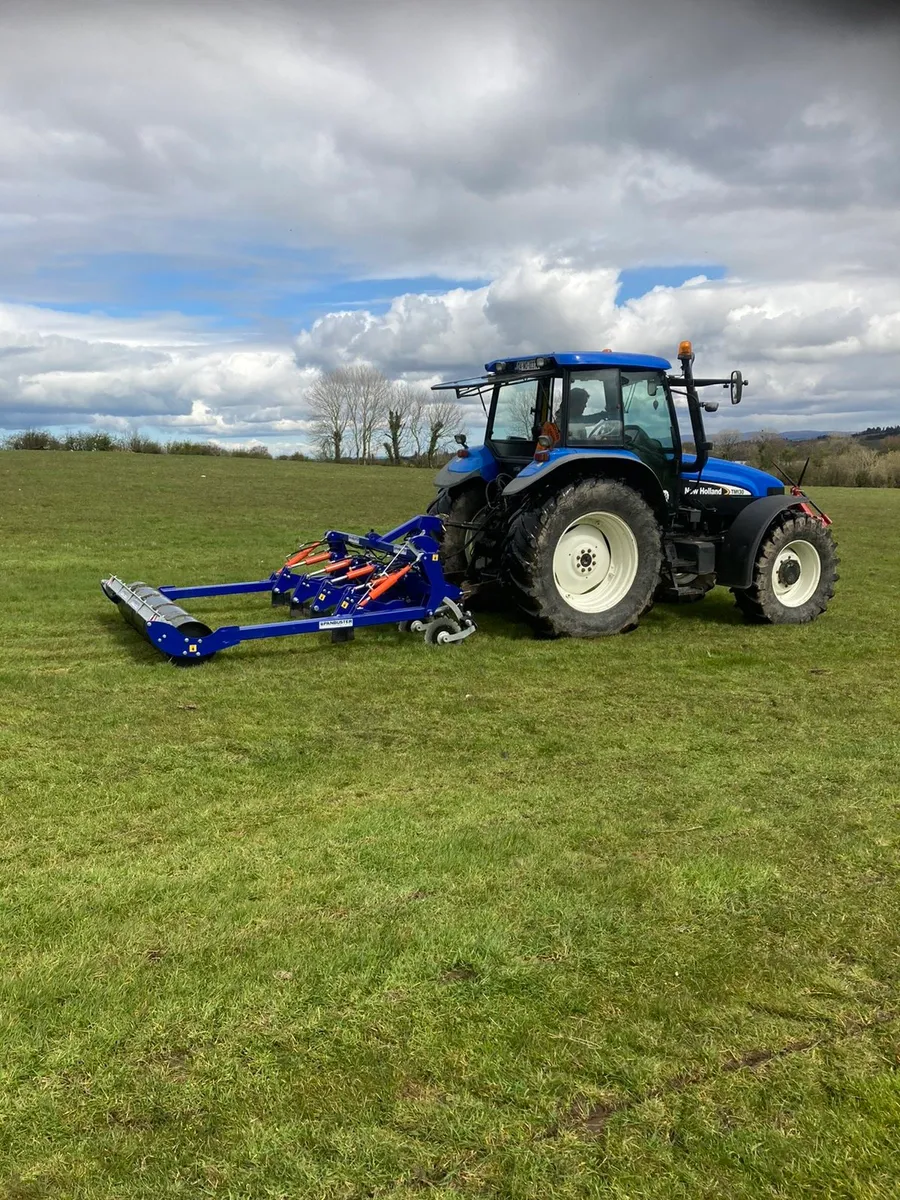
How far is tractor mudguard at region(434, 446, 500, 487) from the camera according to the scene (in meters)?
8.55

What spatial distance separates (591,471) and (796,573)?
2.50 metres

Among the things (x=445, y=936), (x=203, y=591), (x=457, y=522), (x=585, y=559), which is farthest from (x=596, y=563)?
(x=445, y=936)

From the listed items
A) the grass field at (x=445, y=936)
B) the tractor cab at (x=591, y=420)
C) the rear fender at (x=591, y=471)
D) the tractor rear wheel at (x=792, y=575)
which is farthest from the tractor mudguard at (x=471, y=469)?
the grass field at (x=445, y=936)

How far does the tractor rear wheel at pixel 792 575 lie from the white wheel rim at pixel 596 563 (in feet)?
4.26

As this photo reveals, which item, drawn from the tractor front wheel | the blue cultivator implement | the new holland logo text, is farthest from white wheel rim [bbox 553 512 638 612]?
the new holland logo text

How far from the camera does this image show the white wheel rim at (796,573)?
27.8 feet

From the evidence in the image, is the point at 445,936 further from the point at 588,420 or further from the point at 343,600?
the point at 588,420

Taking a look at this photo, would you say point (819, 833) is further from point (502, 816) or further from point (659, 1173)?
point (659, 1173)

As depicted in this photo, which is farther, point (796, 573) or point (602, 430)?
point (796, 573)

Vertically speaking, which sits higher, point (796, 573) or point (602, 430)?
point (602, 430)

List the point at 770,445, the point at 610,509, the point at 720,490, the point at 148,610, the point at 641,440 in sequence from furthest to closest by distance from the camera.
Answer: the point at 770,445 < the point at 720,490 < the point at 641,440 < the point at 610,509 < the point at 148,610

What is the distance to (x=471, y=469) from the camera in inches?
339

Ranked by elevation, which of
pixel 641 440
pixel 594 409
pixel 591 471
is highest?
pixel 594 409

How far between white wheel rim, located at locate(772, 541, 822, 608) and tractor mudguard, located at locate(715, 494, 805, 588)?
0.44m
